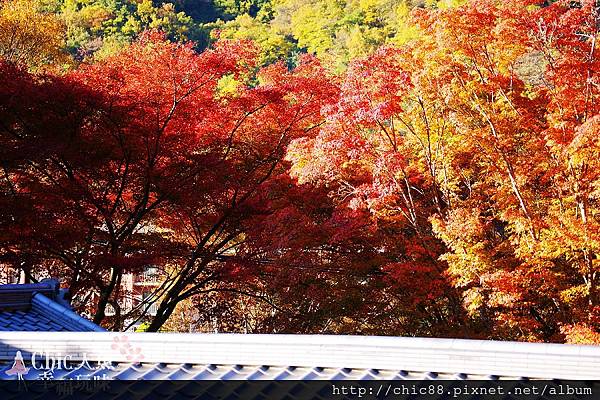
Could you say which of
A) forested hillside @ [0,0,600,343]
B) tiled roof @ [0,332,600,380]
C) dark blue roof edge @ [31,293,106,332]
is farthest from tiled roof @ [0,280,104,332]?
forested hillside @ [0,0,600,343]

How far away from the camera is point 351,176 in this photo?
10047mm

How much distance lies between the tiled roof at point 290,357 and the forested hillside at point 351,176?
465 centimetres

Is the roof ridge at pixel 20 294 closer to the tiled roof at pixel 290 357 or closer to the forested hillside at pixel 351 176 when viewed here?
the tiled roof at pixel 290 357

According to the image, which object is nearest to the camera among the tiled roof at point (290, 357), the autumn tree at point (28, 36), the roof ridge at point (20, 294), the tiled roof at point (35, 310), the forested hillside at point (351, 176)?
the tiled roof at point (290, 357)

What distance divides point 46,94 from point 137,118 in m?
1.29

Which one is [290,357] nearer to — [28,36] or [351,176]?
[351,176]

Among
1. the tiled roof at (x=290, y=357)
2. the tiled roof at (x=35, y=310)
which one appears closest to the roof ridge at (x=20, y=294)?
the tiled roof at (x=35, y=310)

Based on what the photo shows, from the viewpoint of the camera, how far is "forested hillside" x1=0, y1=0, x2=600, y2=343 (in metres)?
8.49

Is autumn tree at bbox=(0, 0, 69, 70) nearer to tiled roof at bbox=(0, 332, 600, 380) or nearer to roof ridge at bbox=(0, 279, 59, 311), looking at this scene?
roof ridge at bbox=(0, 279, 59, 311)

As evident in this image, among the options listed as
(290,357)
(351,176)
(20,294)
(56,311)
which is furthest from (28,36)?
(290,357)

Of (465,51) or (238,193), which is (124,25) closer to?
(238,193)

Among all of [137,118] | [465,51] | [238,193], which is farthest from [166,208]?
[465,51]

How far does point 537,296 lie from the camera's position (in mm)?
8672

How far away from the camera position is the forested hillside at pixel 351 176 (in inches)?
334
